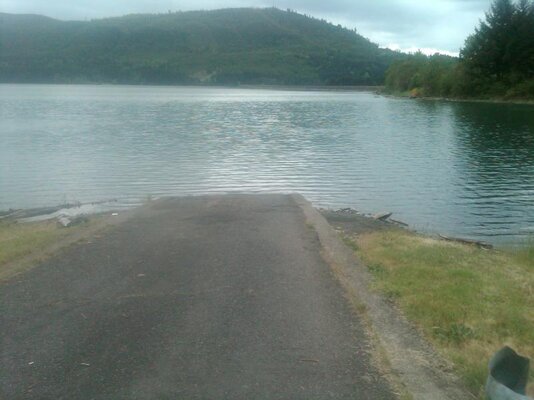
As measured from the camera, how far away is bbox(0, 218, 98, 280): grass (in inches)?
364

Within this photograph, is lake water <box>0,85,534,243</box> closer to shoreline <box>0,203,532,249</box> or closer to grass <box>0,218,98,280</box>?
shoreline <box>0,203,532,249</box>

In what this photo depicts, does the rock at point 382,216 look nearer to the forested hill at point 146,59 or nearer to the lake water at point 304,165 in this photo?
the lake water at point 304,165

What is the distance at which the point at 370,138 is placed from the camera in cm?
4072

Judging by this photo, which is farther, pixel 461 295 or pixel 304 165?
pixel 304 165

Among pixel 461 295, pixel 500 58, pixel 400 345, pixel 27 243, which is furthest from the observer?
pixel 500 58

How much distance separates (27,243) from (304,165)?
18623 mm

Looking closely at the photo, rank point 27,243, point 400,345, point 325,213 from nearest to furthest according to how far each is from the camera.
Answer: point 400,345 < point 27,243 < point 325,213

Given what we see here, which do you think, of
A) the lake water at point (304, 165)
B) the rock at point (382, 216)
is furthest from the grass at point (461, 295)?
the lake water at point (304, 165)

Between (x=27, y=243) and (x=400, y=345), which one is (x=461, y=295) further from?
(x=27, y=243)

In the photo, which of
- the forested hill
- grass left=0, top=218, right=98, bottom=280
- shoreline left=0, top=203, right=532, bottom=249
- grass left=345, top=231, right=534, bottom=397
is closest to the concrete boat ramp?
grass left=0, top=218, right=98, bottom=280

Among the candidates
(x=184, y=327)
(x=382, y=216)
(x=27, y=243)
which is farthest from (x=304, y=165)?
(x=184, y=327)

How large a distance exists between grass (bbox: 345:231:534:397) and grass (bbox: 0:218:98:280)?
181 inches

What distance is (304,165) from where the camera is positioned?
28.7 m

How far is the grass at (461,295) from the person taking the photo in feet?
20.5
